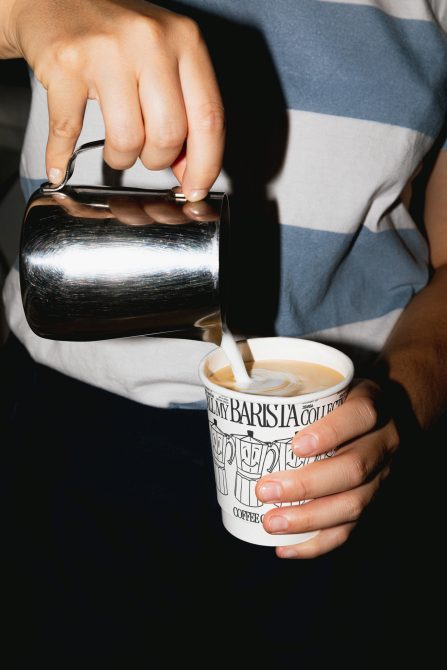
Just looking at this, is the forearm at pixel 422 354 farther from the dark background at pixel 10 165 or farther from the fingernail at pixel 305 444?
the dark background at pixel 10 165

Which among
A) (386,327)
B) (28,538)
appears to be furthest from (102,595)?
(386,327)

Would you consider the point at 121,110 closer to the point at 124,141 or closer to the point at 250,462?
the point at 124,141

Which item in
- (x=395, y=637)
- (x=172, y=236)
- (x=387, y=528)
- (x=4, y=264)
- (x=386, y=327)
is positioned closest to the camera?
(x=172, y=236)

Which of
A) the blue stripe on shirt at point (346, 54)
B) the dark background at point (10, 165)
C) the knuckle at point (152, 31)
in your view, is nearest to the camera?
the knuckle at point (152, 31)

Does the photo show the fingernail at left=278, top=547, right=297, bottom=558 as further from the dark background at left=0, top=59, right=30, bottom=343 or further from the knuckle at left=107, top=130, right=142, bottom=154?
the dark background at left=0, top=59, right=30, bottom=343

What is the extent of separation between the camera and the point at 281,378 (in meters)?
0.69

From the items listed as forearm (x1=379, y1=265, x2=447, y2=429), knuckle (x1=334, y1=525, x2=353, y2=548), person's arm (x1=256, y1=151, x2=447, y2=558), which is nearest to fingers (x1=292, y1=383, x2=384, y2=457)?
person's arm (x1=256, y1=151, x2=447, y2=558)

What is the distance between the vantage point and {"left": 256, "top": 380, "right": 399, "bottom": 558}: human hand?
0.59m

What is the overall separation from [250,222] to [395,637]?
1.60 feet

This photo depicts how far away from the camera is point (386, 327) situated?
0.99 metres

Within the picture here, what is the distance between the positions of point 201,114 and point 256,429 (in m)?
0.26

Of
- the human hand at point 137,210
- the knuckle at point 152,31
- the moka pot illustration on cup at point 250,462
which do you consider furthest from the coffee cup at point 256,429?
the knuckle at point 152,31

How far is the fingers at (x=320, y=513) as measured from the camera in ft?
2.00

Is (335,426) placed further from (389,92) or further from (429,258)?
(429,258)
